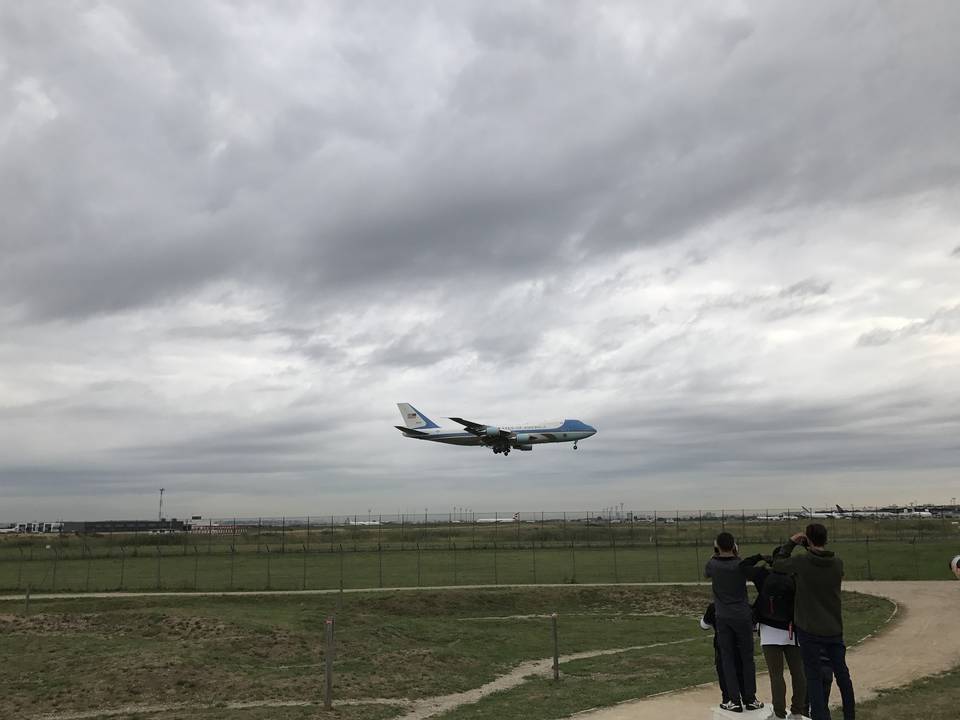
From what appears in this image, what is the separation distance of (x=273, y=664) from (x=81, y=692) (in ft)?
15.0

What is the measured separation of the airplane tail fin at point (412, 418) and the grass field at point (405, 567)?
1248 cm

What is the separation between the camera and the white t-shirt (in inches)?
328

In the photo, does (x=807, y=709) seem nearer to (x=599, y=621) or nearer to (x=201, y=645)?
(x=201, y=645)

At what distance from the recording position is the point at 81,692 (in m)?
16.6

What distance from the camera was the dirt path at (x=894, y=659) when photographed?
1316 centimetres

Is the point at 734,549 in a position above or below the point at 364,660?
above

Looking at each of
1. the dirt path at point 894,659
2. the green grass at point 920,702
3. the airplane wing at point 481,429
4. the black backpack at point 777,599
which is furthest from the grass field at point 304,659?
the airplane wing at point 481,429

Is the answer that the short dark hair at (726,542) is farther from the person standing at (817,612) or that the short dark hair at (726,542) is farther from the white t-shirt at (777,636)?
the white t-shirt at (777,636)

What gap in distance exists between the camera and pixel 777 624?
833 cm

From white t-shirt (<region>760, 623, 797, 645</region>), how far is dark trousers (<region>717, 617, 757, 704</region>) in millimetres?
204

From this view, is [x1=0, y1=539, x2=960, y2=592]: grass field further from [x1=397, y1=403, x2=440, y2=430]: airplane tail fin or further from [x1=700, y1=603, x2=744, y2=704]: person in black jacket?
[x1=700, y1=603, x2=744, y2=704]: person in black jacket

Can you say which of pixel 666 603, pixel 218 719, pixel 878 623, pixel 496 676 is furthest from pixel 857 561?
pixel 218 719

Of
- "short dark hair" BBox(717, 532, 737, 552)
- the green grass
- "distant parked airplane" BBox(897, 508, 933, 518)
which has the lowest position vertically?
"distant parked airplane" BBox(897, 508, 933, 518)

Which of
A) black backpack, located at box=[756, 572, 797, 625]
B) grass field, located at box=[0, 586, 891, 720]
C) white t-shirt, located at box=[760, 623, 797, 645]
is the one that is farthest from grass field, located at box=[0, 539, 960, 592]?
black backpack, located at box=[756, 572, 797, 625]
